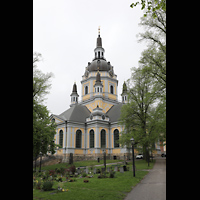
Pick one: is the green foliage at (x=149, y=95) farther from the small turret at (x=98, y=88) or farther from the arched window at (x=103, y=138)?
the small turret at (x=98, y=88)

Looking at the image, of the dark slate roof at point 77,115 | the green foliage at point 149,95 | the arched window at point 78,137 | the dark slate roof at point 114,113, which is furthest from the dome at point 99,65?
the green foliage at point 149,95

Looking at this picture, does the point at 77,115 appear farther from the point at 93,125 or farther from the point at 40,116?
the point at 40,116

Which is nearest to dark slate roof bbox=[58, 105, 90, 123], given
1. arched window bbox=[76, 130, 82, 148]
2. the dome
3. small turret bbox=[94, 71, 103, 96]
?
arched window bbox=[76, 130, 82, 148]

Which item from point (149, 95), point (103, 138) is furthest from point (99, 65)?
point (149, 95)

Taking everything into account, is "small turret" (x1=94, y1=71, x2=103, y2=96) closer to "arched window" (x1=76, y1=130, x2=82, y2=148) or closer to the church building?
the church building

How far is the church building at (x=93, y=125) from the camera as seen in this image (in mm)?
38312

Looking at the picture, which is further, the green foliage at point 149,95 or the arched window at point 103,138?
the arched window at point 103,138

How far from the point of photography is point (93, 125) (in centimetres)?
3978

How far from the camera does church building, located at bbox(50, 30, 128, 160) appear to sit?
38312 mm
